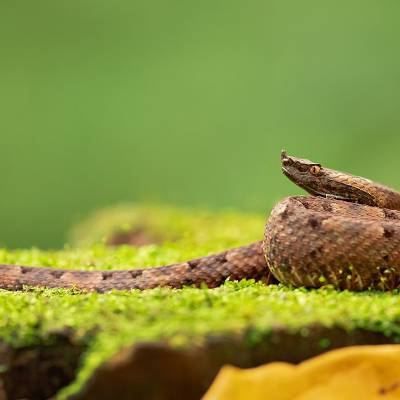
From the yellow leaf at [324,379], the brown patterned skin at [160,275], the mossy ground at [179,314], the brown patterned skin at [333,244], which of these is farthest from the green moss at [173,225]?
the yellow leaf at [324,379]

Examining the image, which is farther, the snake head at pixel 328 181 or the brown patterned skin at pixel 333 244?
the snake head at pixel 328 181

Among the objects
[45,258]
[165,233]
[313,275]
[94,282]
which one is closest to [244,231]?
[165,233]

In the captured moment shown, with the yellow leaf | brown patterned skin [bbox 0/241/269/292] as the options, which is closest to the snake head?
brown patterned skin [bbox 0/241/269/292]

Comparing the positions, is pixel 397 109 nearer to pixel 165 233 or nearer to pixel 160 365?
pixel 165 233

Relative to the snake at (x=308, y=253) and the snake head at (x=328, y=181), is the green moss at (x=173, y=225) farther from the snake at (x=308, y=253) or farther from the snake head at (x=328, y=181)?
the snake head at (x=328, y=181)

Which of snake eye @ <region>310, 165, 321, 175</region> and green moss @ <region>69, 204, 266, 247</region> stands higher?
green moss @ <region>69, 204, 266, 247</region>

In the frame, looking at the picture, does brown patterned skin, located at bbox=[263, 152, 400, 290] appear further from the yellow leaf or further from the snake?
the yellow leaf

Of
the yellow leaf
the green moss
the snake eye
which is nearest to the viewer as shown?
the yellow leaf

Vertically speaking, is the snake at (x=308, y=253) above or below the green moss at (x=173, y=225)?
below

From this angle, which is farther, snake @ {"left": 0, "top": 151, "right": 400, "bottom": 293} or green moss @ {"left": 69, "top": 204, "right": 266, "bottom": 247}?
green moss @ {"left": 69, "top": 204, "right": 266, "bottom": 247}

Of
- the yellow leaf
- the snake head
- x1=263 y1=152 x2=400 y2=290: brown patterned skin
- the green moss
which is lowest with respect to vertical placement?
the yellow leaf
